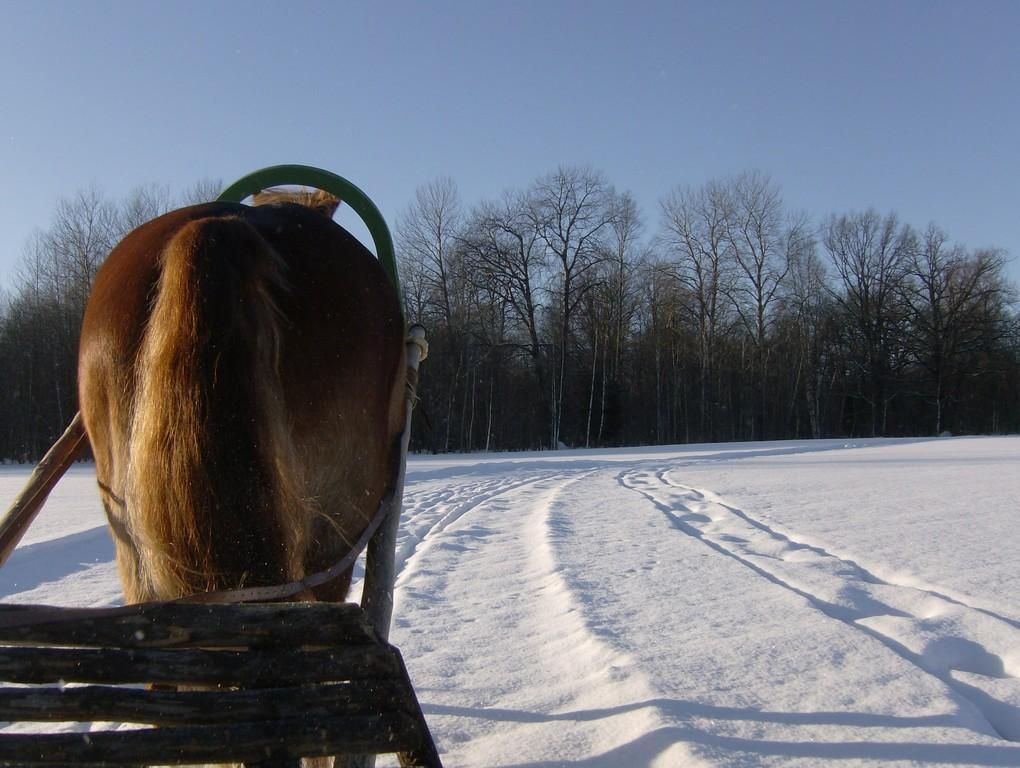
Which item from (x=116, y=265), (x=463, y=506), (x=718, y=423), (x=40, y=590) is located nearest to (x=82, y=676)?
(x=116, y=265)

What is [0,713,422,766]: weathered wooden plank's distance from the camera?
1.12m

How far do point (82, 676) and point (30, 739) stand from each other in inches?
4.5

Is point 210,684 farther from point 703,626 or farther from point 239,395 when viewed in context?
point 703,626

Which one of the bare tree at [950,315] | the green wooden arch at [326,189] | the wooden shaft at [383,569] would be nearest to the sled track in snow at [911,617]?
the wooden shaft at [383,569]

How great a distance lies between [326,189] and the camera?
273 centimetres

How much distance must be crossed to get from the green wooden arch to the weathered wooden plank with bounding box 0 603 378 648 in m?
1.65

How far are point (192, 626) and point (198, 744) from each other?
0.56ft

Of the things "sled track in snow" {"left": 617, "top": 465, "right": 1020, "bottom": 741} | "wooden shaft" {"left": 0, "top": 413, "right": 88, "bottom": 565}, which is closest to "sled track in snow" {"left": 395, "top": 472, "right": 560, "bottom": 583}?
"sled track in snow" {"left": 617, "top": 465, "right": 1020, "bottom": 741}

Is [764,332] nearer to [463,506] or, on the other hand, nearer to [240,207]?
[463,506]

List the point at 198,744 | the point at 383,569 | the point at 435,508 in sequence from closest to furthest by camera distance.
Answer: the point at 198,744
the point at 383,569
the point at 435,508

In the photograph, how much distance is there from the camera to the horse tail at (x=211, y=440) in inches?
55.1

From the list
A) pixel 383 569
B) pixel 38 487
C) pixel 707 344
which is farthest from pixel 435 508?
pixel 707 344

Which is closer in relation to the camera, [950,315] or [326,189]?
[326,189]

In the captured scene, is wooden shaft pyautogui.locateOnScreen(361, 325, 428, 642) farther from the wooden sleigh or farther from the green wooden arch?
the green wooden arch
